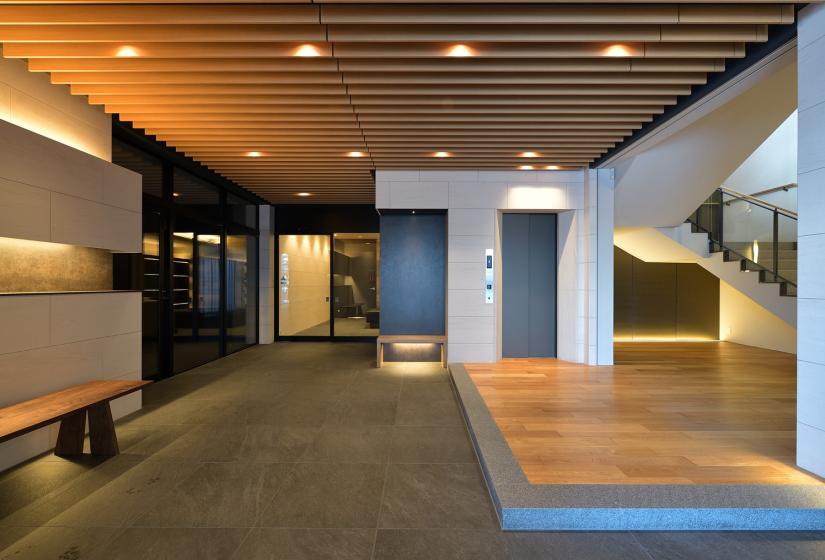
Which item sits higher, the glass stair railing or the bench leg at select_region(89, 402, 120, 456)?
the glass stair railing

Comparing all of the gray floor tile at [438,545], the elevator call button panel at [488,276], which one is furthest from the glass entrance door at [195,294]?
the gray floor tile at [438,545]

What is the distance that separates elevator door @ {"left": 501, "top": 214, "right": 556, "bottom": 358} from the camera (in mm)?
7746

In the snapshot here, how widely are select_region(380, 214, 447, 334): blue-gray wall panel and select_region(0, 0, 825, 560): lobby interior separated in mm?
42

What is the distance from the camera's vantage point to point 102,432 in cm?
374

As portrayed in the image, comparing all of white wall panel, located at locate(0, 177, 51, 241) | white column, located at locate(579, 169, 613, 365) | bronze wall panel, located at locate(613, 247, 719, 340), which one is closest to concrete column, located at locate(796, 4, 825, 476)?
white column, located at locate(579, 169, 613, 365)

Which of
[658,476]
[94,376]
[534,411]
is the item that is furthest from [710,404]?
[94,376]

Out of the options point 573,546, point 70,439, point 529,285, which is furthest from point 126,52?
point 529,285

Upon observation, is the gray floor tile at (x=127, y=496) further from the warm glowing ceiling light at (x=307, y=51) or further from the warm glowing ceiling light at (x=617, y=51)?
the warm glowing ceiling light at (x=617, y=51)

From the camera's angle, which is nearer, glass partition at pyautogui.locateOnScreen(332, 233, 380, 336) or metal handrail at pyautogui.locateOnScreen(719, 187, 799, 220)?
metal handrail at pyautogui.locateOnScreen(719, 187, 799, 220)

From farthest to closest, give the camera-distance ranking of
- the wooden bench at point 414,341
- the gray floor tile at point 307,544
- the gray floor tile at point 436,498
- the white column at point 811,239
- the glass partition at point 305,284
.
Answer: the glass partition at point 305,284 → the wooden bench at point 414,341 → the white column at point 811,239 → the gray floor tile at point 436,498 → the gray floor tile at point 307,544

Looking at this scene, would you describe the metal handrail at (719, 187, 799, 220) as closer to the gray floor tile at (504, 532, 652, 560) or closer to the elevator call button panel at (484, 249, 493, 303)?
the elevator call button panel at (484, 249, 493, 303)

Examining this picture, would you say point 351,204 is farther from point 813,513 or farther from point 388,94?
point 813,513

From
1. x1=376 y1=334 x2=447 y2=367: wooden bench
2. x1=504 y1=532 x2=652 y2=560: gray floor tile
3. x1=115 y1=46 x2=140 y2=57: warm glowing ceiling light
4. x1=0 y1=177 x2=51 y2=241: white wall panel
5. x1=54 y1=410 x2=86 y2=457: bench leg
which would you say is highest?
x1=115 y1=46 x2=140 y2=57: warm glowing ceiling light

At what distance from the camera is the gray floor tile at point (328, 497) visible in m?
2.77
